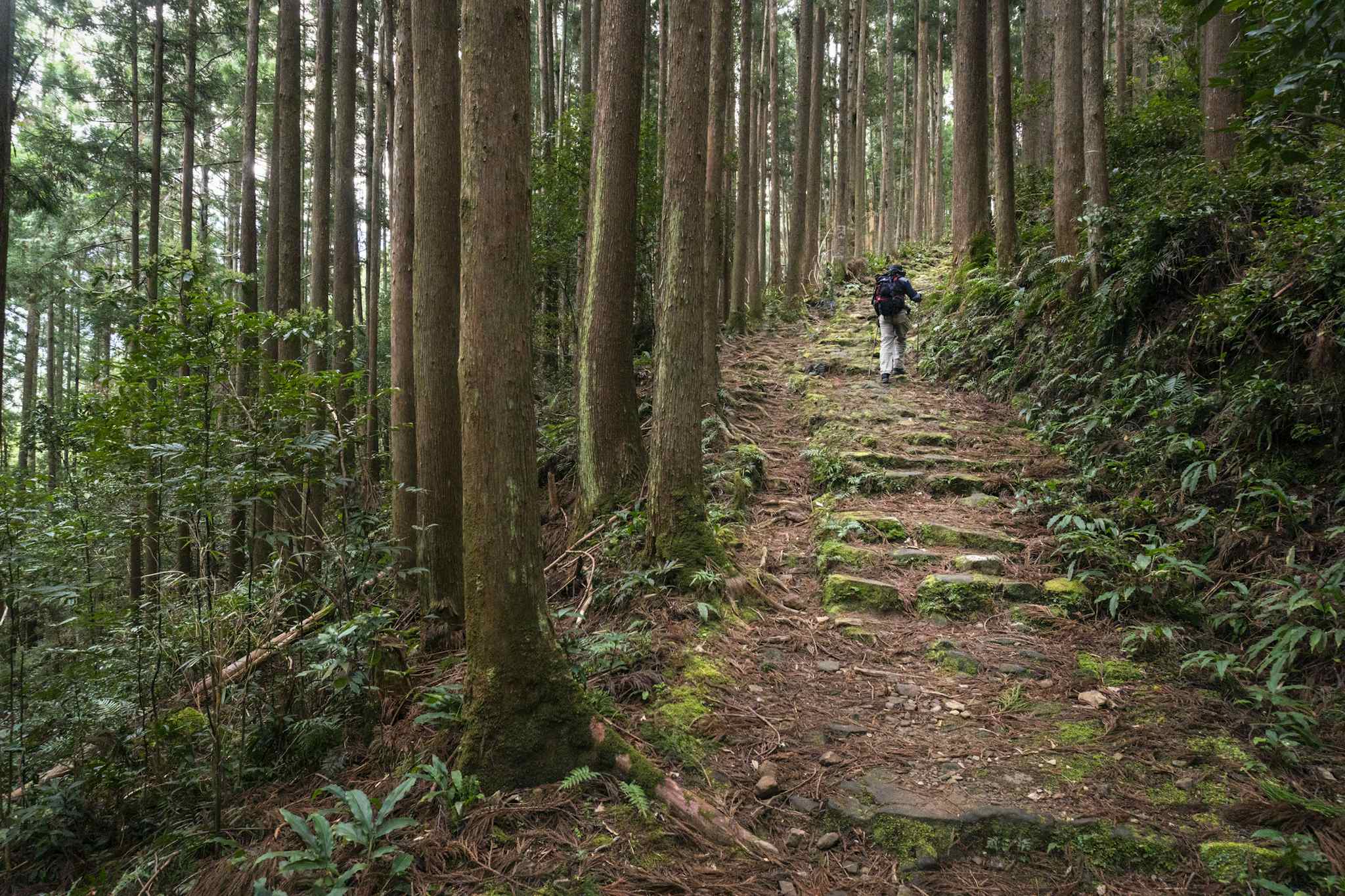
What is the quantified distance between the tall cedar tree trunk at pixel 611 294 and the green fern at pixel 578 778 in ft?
11.1

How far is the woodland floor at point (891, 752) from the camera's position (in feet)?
8.61

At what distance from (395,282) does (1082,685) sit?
20.9 feet

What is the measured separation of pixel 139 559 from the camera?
9.95m

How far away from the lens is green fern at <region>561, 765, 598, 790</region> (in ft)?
9.70

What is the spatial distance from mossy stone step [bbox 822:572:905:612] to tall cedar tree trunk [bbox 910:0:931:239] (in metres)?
21.8

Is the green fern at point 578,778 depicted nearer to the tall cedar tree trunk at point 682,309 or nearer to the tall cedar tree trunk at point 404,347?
the tall cedar tree trunk at point 682,309

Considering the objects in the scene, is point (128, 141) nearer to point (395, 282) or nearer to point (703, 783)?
point (395, 282)

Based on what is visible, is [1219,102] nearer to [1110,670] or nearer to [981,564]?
[981,564]

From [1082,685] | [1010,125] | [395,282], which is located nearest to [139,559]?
[395,282]

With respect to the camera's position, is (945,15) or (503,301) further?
(945,15)

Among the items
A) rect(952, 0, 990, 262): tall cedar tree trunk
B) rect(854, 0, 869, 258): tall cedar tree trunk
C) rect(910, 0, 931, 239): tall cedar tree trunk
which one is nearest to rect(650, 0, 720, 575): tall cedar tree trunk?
rect(952, 0, 990, 262): tall cedar tree trunk

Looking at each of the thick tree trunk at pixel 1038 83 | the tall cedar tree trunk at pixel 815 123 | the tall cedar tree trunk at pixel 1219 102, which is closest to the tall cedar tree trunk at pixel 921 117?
the thick tree trunk at pixel 1038 83

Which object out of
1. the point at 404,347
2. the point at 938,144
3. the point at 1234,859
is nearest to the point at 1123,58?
the point at 938,144

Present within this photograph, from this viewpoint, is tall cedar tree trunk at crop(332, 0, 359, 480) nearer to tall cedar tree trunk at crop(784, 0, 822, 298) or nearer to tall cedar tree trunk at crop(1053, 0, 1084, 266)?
tall cedar tree trunk at crop(784, 0, 822, 298)
